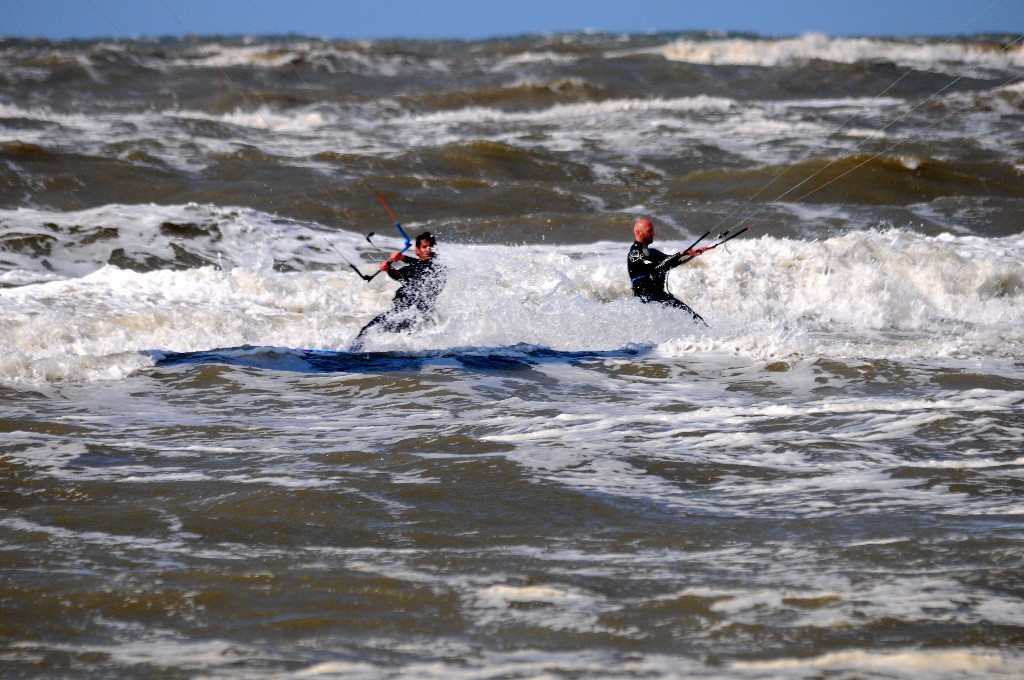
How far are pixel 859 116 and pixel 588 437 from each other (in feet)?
80.6

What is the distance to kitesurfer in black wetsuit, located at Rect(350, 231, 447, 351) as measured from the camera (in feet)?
33.0

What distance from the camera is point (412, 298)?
1017 centimetres

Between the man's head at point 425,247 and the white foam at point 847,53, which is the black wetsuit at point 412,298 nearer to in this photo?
the man's head at point 425,247

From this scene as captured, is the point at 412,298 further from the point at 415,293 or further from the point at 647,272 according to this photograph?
the point at 647,272

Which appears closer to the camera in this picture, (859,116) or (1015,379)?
(1015,379)

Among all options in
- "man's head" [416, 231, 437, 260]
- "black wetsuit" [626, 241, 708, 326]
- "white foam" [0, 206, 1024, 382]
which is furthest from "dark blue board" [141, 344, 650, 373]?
"black wetsuit" [626, 241, 708, 326]

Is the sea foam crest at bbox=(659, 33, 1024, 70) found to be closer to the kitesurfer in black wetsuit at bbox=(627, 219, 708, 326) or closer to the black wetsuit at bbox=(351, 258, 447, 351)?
the kitesurfer in black wetsuit at bbox=(627, 219, 708, 326)

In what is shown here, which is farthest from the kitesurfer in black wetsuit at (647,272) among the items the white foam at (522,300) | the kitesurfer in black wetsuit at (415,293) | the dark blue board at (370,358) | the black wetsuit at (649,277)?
the kitesurfer in black wetsuit at (415,293)

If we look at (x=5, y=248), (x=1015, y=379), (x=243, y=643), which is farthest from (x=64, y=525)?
(x=5, y=248)

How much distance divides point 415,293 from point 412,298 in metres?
0.05

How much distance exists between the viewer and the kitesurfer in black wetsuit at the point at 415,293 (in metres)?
10.1

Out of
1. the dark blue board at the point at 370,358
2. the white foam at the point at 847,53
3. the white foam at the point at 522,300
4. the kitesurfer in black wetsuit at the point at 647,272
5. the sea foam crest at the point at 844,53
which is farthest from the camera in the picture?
the sea foam crest at the point at 844,53

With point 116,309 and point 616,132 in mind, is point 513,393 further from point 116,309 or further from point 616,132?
point 616,132

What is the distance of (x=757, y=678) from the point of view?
3.65 m
